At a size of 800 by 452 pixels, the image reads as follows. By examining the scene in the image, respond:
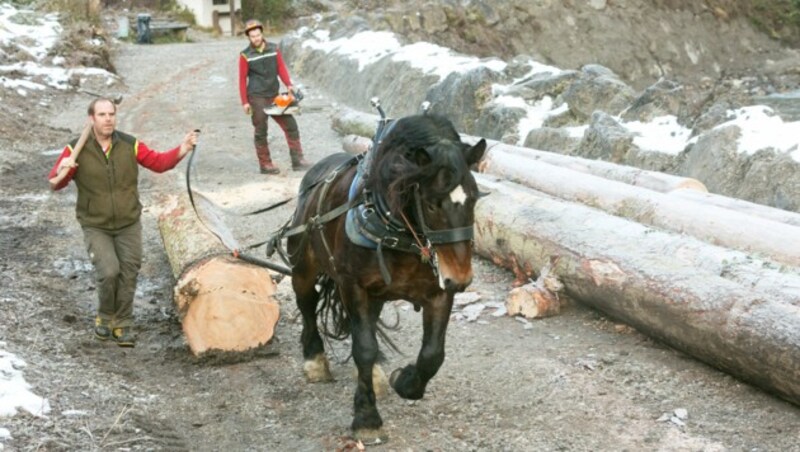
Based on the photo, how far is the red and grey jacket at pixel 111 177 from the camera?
20.4 feet

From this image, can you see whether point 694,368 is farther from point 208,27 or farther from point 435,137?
point 208,27

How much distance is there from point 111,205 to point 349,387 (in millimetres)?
2061

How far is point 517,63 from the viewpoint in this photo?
1502 centimetres

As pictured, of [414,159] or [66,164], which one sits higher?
[414,159]

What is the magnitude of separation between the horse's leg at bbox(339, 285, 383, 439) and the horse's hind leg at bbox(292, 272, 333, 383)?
3.22 ft

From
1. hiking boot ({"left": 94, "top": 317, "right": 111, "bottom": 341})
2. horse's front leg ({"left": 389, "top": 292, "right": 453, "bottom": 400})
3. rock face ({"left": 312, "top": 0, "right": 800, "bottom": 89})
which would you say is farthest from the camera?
→ rock face ({"left": 312, "top": 0, "right": 800, "bottom": 89})

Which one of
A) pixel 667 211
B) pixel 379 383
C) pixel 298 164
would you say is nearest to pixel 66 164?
pixel 379 383

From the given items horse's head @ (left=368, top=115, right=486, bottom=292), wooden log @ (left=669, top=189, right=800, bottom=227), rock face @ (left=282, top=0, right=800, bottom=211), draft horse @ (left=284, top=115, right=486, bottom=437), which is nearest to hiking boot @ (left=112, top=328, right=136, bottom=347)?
draft horse @ (left=284, top=115, right=486, bottom=437)

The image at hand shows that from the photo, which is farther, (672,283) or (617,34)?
(617,34)

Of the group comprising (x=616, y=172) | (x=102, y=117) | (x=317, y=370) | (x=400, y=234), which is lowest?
(x=317, y=370)

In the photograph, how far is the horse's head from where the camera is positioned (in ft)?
13.8

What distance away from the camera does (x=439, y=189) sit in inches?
167

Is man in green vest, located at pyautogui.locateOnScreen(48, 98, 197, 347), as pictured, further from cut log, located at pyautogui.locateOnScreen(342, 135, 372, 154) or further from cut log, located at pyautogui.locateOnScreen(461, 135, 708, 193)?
cut log, located at pyautogui.locateOnScreen(342, 135, 372, 154)

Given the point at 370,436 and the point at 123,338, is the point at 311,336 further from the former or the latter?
the point at 123,338
